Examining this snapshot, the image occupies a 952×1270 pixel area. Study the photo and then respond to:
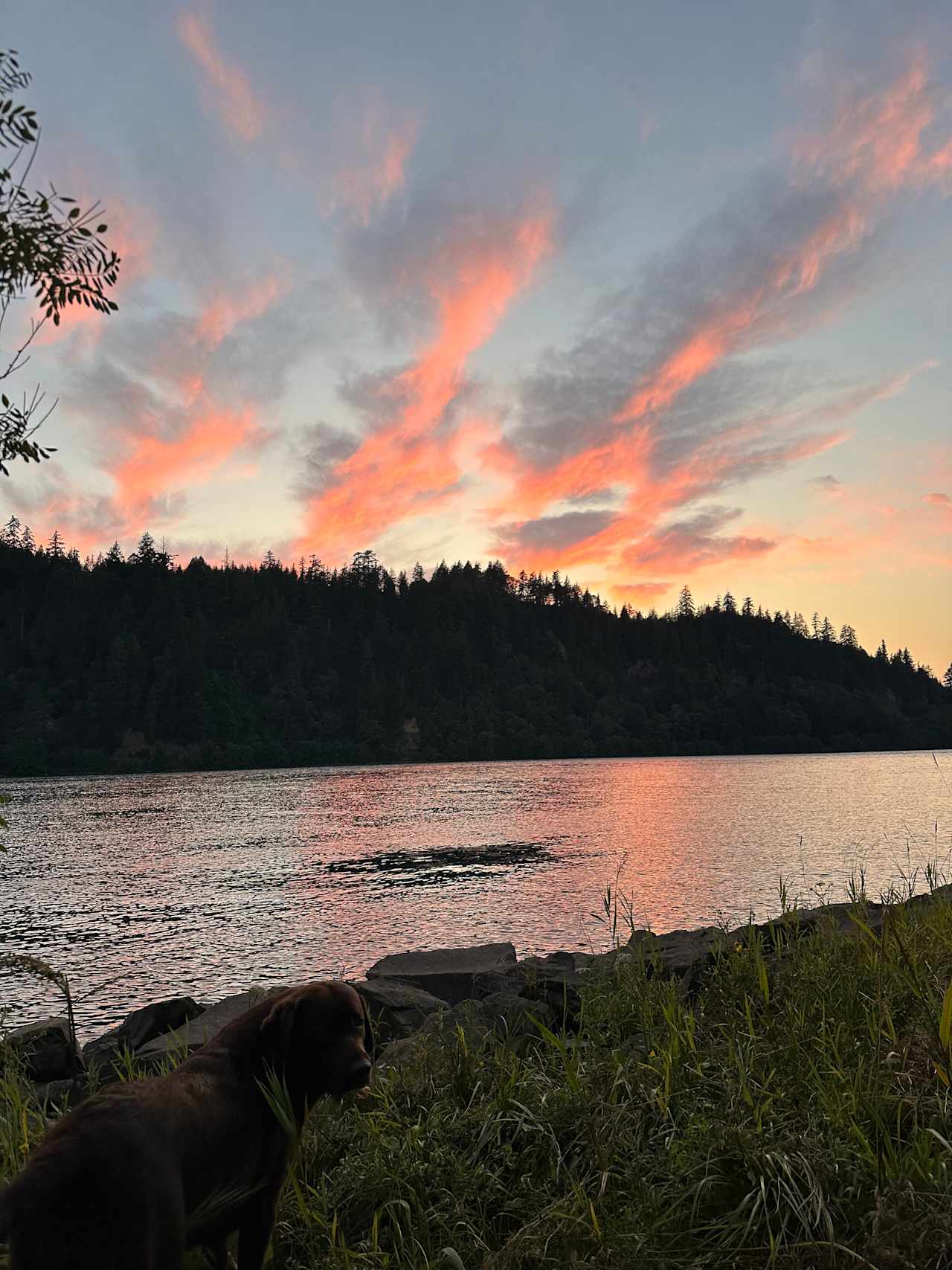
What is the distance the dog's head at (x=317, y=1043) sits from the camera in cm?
423

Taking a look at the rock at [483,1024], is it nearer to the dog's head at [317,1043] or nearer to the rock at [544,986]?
the rock at [544,986]

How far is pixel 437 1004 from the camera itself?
11.9 metres

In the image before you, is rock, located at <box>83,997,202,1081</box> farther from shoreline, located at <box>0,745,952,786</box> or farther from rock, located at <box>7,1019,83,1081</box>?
shoreline, located at <box>0,745,952,786</box>

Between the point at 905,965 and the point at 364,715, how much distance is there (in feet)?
587

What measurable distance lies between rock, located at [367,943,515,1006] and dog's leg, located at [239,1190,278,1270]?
8.52m

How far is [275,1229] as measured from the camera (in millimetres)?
4617

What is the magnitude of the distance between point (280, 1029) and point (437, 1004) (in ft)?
A: 27.1

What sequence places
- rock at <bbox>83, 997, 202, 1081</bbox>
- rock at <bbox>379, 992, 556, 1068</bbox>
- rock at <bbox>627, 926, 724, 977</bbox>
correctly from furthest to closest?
rock at <bbox>83, 997, 202, 1081</bbox>, rock at <bbox>627, 926, 724, 977</bbox>, rock at <bbox>379, 992, 556, 1068</bbox>

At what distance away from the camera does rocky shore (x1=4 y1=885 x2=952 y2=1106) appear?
8203mm

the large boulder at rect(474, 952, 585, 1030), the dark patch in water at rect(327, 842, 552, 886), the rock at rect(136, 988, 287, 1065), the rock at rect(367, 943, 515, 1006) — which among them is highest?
the large boulder at rect(474, 952, 585, 1030)

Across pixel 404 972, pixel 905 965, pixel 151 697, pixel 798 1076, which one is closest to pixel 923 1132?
pixel 798 1076

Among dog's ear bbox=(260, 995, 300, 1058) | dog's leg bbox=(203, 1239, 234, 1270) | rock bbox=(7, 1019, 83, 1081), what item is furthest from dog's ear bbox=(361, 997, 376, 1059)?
rock bbox=(7, 1019, 83, 1081)

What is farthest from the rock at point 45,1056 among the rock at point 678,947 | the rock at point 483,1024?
the rock at point 678,947

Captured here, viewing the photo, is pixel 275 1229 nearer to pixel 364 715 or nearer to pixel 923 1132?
pixel 923 1132
